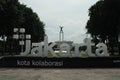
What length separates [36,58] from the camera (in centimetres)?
2503

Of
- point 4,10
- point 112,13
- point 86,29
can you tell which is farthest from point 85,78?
point 86,29

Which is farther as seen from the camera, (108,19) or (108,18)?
(108,19)

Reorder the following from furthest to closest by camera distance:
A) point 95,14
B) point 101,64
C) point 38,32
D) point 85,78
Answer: point 38,32
point 95,14
point 101,64
point 85,78

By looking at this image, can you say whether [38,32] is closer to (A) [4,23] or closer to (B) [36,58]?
(A) [4,23]

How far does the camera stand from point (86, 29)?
6519 cm

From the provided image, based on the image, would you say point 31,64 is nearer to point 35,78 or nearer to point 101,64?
point 101,64

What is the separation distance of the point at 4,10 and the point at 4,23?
88.2 inches

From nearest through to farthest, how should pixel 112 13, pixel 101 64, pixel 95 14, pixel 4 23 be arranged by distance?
pixel 101 64
pixel 112 13
pixel 4 23
pixel 95 14

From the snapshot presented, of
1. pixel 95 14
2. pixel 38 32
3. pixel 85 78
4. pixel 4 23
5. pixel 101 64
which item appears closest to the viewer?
pixel 85 78

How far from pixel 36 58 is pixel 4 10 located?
22.2 m

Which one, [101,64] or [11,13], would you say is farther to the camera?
[11,13]

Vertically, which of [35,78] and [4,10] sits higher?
[4,10]

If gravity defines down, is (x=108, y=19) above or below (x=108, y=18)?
below

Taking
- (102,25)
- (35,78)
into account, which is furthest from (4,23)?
(35,78)
